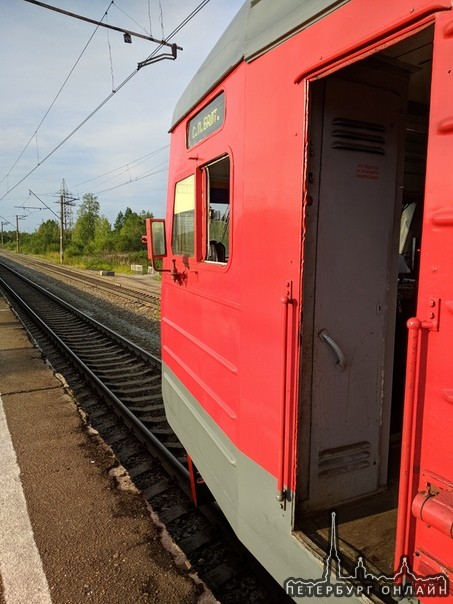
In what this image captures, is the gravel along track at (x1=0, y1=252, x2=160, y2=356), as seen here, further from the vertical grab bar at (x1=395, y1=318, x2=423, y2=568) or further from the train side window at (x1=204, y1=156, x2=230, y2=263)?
the vertical grab bar at (x1=395, y1=318, x2=423, y2=568)

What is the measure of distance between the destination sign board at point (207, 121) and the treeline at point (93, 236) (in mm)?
57395

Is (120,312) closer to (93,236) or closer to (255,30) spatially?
(255,30)

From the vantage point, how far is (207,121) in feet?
9.90

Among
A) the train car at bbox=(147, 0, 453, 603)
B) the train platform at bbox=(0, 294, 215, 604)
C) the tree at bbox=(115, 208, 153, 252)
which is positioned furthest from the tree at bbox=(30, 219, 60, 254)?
the train car at bbox=(147, 0, 453, 603)

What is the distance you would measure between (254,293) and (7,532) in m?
2.74

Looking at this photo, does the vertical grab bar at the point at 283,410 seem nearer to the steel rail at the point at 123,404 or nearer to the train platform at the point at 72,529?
the train platform at the point at 72,529

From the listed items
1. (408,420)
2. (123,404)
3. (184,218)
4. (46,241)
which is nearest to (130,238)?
(46,241)

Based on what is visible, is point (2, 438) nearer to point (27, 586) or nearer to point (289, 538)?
point (27, 586)

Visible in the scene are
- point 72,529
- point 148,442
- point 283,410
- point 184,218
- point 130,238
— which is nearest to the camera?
point 283,410

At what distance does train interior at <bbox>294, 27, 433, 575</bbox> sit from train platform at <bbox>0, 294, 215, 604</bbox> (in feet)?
3.61

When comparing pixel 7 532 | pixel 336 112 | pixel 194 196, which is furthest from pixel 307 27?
pixel 7 532

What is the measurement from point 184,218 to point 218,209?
0.68m

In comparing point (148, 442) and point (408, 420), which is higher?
point (408, 420)

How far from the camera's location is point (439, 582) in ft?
4.66
